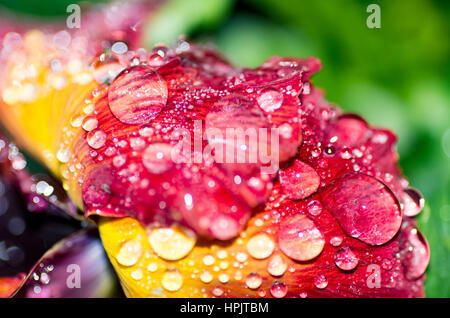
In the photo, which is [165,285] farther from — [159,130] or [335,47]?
[335,47]

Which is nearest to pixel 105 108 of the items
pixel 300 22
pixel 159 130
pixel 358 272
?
pixel 159 130

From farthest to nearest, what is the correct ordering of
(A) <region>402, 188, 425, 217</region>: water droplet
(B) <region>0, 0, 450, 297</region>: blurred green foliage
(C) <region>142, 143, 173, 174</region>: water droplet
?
(B) <region>0, 0, 450, 297</region>: blurred green foliage
(A) <region>402, 188, 425, 217</region>: water droplet
(C) <region>142, 143, 173, 174</region>: water droplet

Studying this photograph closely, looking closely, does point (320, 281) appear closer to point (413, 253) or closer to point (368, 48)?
point (413, 253)

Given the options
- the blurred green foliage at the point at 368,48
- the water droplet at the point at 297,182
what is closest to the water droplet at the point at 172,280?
the water droplet at the point at 297,182

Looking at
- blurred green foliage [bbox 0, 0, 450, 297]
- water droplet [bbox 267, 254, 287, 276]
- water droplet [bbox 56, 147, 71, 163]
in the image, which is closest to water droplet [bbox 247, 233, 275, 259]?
water droplet [bbox 267, 254, 287, 276]

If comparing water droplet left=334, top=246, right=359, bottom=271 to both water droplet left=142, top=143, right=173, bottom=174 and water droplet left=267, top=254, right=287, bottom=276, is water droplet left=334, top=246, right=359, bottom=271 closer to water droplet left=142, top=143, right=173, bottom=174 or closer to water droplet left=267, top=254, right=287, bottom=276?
water droplet left=267, top=254, right=287, bottom=276
